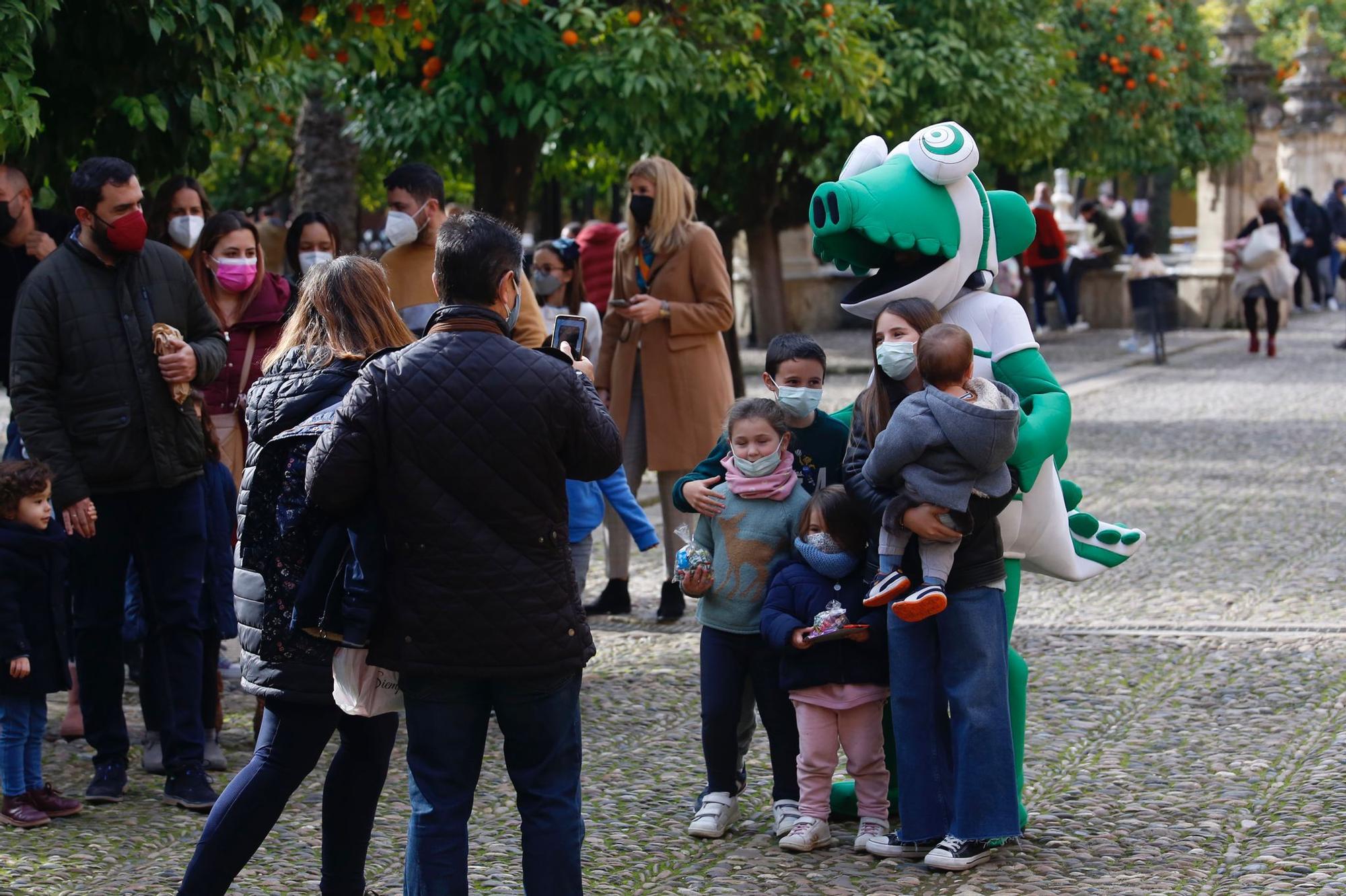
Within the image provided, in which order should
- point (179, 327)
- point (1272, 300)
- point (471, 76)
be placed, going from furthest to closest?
point (1272, 300)
point (471, 76)
point (179, 327)

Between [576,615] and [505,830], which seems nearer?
[576,615]

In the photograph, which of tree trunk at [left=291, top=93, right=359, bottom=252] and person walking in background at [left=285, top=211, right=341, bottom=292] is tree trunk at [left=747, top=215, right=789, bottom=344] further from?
person walking in background at [left=285, top=211, right=341, bottom=292]

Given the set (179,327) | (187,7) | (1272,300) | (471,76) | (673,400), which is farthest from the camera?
(1272,300)

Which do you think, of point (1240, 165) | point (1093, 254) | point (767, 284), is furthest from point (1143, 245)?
point (1240, 165)

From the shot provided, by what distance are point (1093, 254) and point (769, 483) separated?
19946 mm

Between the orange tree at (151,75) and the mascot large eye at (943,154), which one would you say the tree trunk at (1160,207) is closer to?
the orange tree at (151,75)

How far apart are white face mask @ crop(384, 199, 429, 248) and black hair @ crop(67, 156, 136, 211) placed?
1.14 meters

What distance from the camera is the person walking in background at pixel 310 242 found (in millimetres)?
6398

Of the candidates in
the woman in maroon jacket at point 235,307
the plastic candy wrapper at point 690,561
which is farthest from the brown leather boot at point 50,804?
the plastic candy wrapper at point 690,561

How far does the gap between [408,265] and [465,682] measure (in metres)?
2.92

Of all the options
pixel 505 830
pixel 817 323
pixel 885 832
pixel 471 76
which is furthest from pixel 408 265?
pixel 817 323

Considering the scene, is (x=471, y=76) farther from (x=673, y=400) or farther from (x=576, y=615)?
(x=576, y=615)

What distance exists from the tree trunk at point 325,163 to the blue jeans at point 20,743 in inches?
321

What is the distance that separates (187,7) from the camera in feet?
20.5
